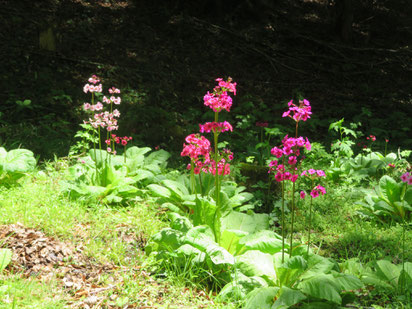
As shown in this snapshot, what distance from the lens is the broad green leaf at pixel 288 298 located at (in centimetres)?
236

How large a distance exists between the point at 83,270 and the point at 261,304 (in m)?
1.26

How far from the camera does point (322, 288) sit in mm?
2375

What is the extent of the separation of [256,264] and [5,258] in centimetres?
163

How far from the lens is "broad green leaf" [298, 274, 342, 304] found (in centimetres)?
233

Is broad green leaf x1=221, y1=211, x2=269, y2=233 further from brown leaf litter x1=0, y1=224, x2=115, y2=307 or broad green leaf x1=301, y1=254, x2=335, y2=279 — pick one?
brown leaf litter x1=0, y1=224, x2=115, y2=307

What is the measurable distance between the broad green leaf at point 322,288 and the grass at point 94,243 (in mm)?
552

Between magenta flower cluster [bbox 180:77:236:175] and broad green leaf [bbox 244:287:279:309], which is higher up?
magenta flower cluster [bbox 180:77:236:175]

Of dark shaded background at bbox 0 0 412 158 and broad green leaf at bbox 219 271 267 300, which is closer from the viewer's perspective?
broad green leaf at bbox 219 271 267 300

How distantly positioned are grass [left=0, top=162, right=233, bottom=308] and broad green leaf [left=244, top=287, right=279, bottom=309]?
0.79ft

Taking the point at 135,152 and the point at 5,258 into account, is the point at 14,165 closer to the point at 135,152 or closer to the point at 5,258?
the point at 135,152

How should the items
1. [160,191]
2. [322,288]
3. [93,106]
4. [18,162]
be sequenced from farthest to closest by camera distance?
[18,162], [160,191], [93,106], [322,288]

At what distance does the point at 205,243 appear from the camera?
2809 mm

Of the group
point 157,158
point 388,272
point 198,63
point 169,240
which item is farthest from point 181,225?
point 198,63

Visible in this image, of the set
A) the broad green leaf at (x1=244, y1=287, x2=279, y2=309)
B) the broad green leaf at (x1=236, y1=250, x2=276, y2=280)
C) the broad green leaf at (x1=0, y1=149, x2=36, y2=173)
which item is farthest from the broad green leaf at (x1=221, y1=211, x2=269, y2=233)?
the broad green leaf at (x1=0, y1=149, x2=36, y2=173)
